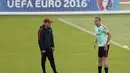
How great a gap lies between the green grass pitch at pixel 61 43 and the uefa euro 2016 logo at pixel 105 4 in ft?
1.30

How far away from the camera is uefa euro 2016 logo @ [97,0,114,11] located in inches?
605

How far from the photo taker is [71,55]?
1505cm

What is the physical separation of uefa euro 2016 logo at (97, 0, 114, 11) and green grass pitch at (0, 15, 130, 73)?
396 millimetres

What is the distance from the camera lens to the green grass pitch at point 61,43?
15.0 meters

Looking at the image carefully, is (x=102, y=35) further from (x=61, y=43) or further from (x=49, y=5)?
(x=49, y=5)

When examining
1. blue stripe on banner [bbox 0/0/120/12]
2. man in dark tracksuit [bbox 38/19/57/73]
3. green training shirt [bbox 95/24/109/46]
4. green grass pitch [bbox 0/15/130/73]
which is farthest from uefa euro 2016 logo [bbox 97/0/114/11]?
man in dark tracksuit [bbox 38/19/57/73]

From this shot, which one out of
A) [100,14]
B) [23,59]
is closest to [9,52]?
[23,59]

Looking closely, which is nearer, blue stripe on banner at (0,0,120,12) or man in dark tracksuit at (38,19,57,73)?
man in dark tracksuit at (38,19,57,73)

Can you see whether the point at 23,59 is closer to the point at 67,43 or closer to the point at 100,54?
the point at 67,43

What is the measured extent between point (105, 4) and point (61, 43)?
6.44 feet

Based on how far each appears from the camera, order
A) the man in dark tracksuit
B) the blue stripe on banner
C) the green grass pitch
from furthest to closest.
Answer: the blue stripe on banner
the green grass pitch
the man in dark tracksuit

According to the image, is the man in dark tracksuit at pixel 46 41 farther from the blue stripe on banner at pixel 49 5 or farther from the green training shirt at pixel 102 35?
the blue stripe on banner at pixel 49 5

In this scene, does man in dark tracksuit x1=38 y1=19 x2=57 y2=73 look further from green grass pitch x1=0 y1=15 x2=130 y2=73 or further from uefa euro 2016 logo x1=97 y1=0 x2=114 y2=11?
uefa euro 2016 logo x1=97 y1=0 x2=114 y2=11

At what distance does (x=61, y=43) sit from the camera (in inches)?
595
